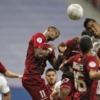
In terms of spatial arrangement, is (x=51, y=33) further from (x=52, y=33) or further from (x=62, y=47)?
(x=62, y=47)

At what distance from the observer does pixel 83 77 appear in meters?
6.45

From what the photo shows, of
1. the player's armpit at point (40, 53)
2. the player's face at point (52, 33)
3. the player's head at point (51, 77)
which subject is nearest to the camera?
the player's armpit at point (40, 53)

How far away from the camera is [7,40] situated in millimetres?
12070

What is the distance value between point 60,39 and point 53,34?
470 centimetres

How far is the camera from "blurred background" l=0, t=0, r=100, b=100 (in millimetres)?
11891

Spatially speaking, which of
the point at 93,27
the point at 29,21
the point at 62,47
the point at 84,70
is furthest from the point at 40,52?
the point at 29,21

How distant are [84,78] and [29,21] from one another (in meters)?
6.12

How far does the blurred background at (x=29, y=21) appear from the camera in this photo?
11.9 metres

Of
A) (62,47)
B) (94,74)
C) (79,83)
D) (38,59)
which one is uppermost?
(62,47)

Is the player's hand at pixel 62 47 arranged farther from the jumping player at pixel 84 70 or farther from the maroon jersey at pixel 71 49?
the jumping player at pixel 84 70

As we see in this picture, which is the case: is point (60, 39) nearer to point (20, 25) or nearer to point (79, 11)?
point (20, 25)

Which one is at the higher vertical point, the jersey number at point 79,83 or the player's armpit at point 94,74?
the player's armpit at point 94,74

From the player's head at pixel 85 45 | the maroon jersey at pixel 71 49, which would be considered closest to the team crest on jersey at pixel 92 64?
the player's head at pixel 85 45

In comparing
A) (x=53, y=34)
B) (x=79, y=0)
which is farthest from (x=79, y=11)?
(x=79, y=0)
